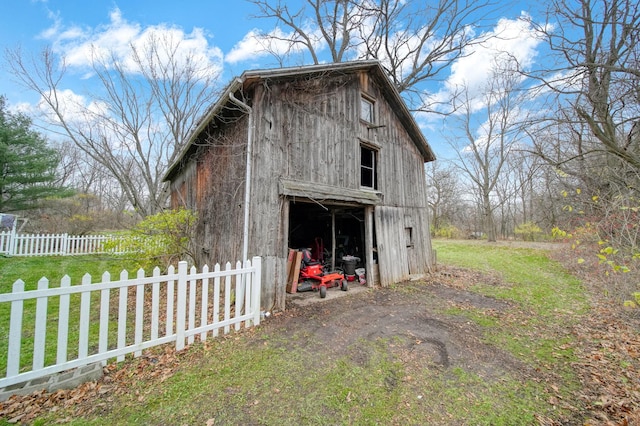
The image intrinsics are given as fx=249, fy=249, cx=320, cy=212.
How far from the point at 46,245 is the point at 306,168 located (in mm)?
14395

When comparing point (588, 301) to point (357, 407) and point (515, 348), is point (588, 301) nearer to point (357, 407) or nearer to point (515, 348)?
point (515, 348)

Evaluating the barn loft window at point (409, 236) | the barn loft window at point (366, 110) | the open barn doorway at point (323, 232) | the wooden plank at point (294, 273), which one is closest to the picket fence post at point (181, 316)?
the wooden plank at point (294, 273)

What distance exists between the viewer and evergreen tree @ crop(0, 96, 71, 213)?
14.7 metres

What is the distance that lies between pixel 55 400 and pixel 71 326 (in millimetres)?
2679

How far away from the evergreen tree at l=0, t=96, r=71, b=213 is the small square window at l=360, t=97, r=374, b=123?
19822 millimetres

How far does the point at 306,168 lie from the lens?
252 inches

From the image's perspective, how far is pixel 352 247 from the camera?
1077 centimetres

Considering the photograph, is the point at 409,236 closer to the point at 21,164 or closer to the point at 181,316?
the point at 181,316

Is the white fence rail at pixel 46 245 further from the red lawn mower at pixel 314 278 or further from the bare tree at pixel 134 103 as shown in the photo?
the red lawn mower at pixel 314 278

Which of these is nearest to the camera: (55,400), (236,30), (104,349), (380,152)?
(55,400)

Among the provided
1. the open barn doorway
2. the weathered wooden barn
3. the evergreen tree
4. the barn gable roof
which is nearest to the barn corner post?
the weathered wooden barn

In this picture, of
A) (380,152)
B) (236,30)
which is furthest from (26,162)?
(380,152)

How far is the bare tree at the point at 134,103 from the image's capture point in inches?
431

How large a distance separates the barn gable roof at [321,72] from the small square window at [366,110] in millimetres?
890
